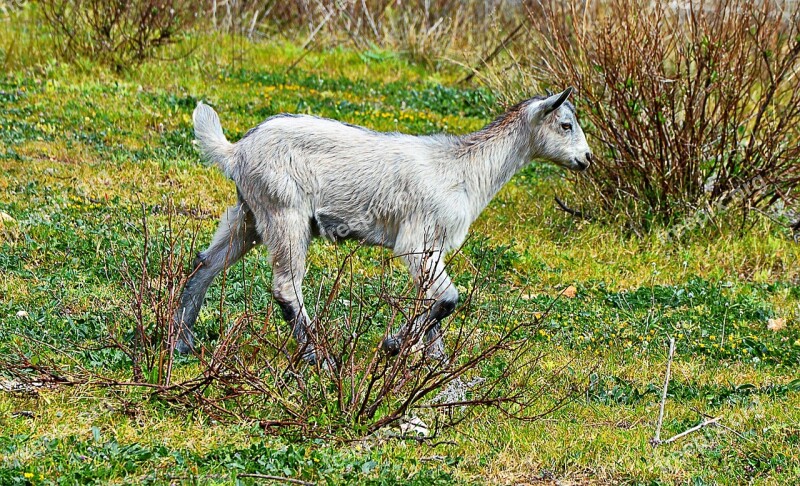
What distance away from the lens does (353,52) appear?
52.0 ft

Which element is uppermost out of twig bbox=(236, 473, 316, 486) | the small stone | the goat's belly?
the goat's belly

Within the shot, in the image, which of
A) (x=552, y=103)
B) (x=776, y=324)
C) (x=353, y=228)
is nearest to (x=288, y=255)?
(x=353, y=228)

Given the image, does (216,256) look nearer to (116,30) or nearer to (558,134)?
(558,134)

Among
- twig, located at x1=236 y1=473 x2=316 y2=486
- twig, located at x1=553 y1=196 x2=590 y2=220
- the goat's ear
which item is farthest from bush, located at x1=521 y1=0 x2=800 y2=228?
twig, located at x1=236 y1=473 x2=316 y2=486

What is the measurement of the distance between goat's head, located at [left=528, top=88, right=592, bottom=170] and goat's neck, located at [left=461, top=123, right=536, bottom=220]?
0.23 feet

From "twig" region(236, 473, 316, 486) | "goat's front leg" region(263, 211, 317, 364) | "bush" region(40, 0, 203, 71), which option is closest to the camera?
"twig" region(236, 473, 316, 486)

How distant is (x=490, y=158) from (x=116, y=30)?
8007mm

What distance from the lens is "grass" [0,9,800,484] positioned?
194 inches

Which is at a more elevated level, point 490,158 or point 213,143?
point 213,143

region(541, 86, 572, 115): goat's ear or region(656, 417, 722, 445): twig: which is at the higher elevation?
region(541, 86, 572, 115): goat's ear

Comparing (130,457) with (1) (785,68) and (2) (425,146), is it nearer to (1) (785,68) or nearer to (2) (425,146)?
(2) (425,146)

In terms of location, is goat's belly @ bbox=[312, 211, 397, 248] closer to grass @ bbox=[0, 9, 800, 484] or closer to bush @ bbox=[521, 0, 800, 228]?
grass @ bbox=[0, 9, 800, 484]

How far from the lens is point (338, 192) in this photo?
6.51 m

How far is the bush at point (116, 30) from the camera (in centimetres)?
1288
